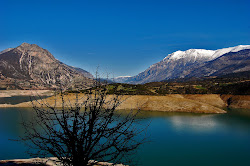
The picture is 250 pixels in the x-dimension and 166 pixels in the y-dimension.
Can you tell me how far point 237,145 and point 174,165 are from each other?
44.3 ft

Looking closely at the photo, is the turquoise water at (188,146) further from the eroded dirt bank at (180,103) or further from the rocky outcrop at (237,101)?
the rocky outcrop at (237,101)

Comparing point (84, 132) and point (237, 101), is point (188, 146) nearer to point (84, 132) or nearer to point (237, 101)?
point (84, 132)

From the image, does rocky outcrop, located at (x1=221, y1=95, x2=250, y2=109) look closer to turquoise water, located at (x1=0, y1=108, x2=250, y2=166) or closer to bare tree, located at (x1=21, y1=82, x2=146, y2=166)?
turquoise water, located at (x1=0, y1=108, x2=250, y2=166)

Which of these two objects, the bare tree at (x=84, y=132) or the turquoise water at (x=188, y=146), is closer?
the bare tree at (x=84, y=132)

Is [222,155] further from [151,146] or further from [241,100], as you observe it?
[241,100]

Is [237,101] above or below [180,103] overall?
below

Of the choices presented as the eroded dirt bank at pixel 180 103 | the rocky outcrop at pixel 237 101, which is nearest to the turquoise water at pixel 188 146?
the eroded dirt bank at pixel 180 103

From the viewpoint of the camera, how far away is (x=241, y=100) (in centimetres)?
6981

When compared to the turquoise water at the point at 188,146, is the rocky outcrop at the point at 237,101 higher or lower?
higher

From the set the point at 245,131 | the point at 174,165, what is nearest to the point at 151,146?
the point at 174,165


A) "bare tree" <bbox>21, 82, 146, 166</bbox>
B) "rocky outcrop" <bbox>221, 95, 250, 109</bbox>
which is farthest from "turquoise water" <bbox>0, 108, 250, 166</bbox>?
"rocky outcrop" <bbox>221, 95, 250, 109</bbox>

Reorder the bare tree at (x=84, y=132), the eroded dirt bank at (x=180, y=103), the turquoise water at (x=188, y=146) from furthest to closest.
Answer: the eroded dirt bank at (x=180, y=103), the turquoise water at (x=188, y=146), the bare tree at (x=84, y=132)

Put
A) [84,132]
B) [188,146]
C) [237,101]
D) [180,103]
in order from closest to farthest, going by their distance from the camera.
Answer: [84,132] < [188,146] < [180,103] < [237,101]

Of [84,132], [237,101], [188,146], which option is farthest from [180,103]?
[84,132]
